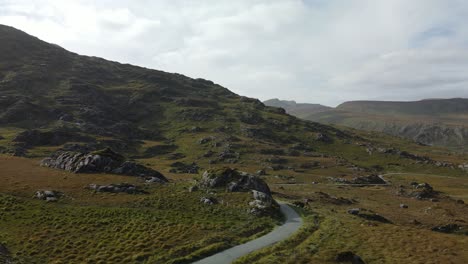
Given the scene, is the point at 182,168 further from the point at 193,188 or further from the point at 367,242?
the point at 367,242

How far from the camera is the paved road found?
4072 centimetres

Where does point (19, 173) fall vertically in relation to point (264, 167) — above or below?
above

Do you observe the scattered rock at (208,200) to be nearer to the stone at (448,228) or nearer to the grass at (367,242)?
the grass at (367,242)

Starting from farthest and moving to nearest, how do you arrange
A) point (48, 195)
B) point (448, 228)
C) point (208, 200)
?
point (448, 228) < point (208, 200) < point (48, 195)

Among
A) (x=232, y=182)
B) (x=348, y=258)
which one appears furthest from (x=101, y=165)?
(x=348, y=258)

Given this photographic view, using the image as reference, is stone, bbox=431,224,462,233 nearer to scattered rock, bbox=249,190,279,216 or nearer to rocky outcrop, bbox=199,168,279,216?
scattered rock, bbox=249,190,279,216

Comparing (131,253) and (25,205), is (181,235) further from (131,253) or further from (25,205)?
(25,205)

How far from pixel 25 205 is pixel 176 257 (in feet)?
106

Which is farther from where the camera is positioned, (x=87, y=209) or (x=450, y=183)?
(x=450, y=183)

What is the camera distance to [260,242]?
47.1 m

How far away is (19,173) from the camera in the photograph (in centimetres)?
8075

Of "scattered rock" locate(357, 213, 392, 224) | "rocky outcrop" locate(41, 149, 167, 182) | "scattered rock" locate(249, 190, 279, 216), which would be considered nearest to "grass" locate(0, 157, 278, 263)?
"scattered rock" locate(249, 190, 279, 216)

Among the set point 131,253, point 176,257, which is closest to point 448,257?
point 176,257

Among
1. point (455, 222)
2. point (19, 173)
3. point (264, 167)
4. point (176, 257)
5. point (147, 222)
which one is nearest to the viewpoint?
point (176, 257)
